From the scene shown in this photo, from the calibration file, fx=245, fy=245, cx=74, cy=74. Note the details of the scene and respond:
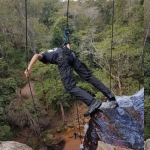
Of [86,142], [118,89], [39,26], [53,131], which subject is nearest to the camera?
[86,142]

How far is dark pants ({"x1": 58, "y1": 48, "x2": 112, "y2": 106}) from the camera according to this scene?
6.49ft

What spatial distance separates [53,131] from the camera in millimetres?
9086

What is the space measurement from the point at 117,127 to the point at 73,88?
51 cm

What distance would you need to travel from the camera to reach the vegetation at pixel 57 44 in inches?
324

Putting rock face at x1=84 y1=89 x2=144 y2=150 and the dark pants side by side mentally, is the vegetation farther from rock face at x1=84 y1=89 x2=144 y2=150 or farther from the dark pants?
the dark pants

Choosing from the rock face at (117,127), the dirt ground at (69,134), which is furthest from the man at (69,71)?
the dirt ground at (69,134)

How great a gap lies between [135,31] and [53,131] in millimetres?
4691

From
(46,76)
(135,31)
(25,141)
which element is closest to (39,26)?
(46,76)

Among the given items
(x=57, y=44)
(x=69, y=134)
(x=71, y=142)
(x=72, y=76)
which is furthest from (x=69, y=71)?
(x=57, y=44)

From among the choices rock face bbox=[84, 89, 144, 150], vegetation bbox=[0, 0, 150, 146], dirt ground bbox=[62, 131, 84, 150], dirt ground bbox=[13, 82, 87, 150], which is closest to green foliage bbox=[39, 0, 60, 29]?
vegetation bbox=[0, 0, 150, 146]

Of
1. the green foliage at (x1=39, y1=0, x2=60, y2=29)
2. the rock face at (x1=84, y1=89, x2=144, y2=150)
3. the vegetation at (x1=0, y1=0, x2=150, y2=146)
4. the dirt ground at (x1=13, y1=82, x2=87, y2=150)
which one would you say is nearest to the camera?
the rock face at (x1=84, y1=89, x2=144, y2=150)

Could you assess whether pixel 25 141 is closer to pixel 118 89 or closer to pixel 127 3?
pixel 118 89

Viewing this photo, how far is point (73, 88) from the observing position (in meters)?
→ 2.01

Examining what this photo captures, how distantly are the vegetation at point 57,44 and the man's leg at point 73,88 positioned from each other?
13.4 ft
